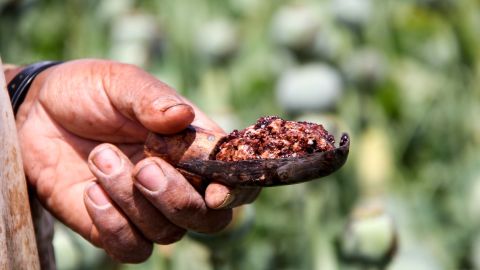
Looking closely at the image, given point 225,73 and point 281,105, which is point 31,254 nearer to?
point 281,105

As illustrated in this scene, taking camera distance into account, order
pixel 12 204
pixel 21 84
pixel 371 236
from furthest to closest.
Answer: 1. pixel 371 236
2. pixel 21 84
3. pixel 12 204

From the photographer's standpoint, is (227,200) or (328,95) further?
(328,95)

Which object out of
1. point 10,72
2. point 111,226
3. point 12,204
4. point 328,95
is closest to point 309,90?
point 328,95

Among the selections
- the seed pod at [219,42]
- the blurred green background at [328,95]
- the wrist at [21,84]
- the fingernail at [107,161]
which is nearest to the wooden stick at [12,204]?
the fingernail at [107,161]

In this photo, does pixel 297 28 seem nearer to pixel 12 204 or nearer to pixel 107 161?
pixel 107 161

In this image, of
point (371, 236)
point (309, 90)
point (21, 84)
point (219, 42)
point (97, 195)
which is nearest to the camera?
point (97, 195)

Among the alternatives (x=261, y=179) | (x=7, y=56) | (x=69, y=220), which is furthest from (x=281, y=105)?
(x=261, y=179)

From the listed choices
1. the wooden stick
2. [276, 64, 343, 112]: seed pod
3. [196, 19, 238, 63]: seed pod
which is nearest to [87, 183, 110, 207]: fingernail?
the wooden stick
